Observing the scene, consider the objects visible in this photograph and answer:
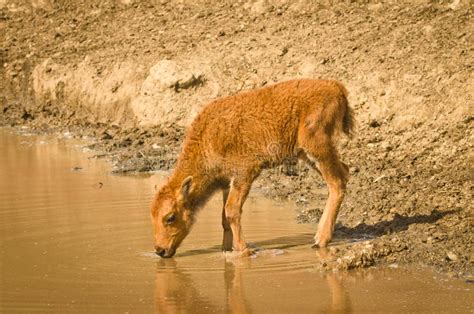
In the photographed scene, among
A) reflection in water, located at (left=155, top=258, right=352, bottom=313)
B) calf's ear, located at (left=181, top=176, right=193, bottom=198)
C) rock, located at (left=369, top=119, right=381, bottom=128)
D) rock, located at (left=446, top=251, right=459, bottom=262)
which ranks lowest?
reflection in water, located at (left=155, top=258, right=352, bottom=313)

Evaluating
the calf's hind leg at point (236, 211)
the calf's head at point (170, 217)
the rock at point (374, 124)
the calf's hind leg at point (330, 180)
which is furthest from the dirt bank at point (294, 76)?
the calf's head at point (170, 217)

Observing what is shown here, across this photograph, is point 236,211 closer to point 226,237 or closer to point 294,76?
point 226,237

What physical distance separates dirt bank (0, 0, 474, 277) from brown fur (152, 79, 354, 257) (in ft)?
3.10

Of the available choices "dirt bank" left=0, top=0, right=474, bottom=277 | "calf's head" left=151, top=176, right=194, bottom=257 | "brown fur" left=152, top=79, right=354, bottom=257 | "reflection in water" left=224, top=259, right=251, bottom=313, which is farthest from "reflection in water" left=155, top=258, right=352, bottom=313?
"dirt bank" left=0, top=0, right=474, bottom=277

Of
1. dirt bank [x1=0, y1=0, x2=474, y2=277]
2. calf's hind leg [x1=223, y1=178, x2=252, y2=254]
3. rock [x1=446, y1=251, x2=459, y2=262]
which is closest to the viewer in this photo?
rock [x1=446, y1=251, x2=459, y2=262]

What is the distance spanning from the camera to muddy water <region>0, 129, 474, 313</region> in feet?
29.3

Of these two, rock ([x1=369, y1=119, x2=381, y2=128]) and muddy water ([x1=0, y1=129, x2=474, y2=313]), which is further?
rock ([x1=369, y1=119, x2=381, y2=128])

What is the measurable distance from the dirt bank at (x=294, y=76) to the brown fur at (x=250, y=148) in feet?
3.10

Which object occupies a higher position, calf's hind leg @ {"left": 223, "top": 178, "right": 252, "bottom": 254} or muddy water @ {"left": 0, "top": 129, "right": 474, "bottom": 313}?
calf's hind leg @ {"left": 223, "top": 178, "right": 252, "bottom": 254}

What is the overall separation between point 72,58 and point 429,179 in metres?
9.15

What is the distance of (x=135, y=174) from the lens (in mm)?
14742

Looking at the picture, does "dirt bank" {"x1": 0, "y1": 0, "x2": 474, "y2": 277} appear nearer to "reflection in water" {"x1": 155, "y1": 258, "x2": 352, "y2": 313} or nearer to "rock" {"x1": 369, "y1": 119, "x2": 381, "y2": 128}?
"rock" {"x1": 369, "y1": 119, "x2": 381, "y2": 128}

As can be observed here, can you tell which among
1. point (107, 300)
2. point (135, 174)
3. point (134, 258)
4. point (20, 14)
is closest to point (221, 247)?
point (134, 258)

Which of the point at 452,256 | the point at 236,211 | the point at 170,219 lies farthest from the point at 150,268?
the point at 452,256
